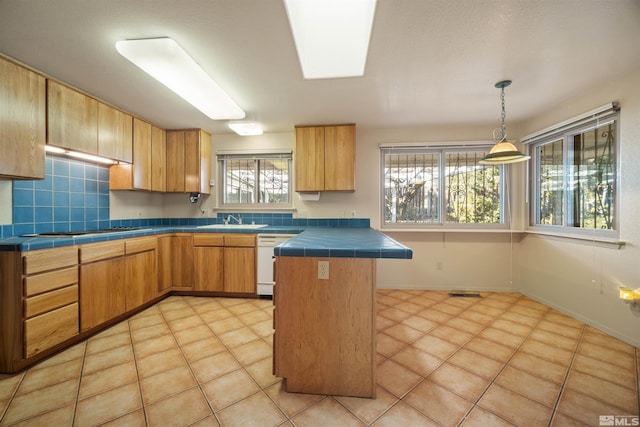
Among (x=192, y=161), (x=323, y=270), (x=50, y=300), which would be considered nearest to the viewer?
(x=323, y=270)

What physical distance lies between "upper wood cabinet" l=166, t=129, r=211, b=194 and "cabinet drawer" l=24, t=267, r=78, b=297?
1651 millimetres

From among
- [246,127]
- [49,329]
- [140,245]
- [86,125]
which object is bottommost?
[49,329]

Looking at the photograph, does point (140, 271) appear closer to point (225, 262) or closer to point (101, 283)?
point (101, 283)

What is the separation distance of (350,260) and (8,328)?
242 cm

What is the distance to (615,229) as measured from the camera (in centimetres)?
219

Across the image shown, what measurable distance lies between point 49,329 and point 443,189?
433 centimetres

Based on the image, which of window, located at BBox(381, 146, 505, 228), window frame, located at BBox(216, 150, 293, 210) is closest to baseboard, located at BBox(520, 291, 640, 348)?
window, located at BBox(381, 146, 505, 228)

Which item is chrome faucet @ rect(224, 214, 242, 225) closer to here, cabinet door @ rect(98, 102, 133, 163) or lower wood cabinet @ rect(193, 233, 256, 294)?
lower wood cabinet @ rect(193, 233, 256, 294)

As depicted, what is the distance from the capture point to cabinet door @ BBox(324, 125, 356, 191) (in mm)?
3146

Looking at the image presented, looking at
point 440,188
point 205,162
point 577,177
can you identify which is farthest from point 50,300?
point 577,177

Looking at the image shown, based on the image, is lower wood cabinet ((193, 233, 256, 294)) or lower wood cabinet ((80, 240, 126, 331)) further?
lower wood cabinet ((193, 233, 256, 294))

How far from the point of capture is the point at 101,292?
2184 millimetres

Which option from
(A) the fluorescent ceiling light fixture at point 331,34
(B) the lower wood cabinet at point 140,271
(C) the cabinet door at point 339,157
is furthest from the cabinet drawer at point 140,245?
(A) the fluorescent ceiling light fixture at point 331,34

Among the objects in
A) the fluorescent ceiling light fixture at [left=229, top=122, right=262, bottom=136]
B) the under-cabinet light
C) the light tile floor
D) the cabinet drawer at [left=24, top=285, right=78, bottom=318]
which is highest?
the fluorescent ceiling light fixture at [left=229, top=122, right=262, bottom=136]
